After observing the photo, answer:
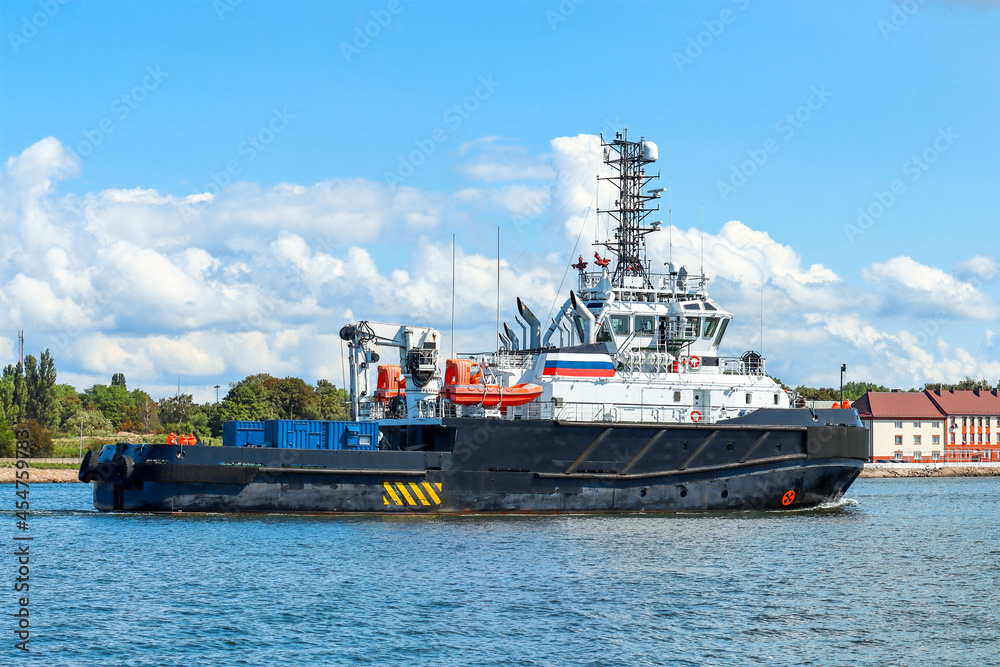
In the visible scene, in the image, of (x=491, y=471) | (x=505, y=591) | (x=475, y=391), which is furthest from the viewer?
(x=475, y=391)

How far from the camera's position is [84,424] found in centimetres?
7294

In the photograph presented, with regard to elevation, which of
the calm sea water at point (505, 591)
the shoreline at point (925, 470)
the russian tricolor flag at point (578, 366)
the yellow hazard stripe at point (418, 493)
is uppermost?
the russian tricolor flag at point (578, 366)

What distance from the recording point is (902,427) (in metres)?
83.4

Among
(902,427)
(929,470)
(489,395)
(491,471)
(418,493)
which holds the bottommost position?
(929,470)

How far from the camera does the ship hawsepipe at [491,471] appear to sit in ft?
94.2

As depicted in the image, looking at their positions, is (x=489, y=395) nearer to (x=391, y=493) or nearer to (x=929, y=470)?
(x=391, y=493)

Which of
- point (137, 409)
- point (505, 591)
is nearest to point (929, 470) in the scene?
point (505, 591)

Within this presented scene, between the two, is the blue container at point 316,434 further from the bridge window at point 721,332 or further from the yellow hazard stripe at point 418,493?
the bridge window at point 721,332

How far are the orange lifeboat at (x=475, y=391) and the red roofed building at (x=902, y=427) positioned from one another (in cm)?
5836

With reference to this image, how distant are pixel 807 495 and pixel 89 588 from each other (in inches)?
815

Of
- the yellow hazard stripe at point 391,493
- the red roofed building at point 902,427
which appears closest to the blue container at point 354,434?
the yellow hazard stripe at point 391,493

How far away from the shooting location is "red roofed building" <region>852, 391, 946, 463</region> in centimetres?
8244

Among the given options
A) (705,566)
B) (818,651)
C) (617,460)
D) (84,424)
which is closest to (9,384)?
(84,424)

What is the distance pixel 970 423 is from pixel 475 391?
69.3m
